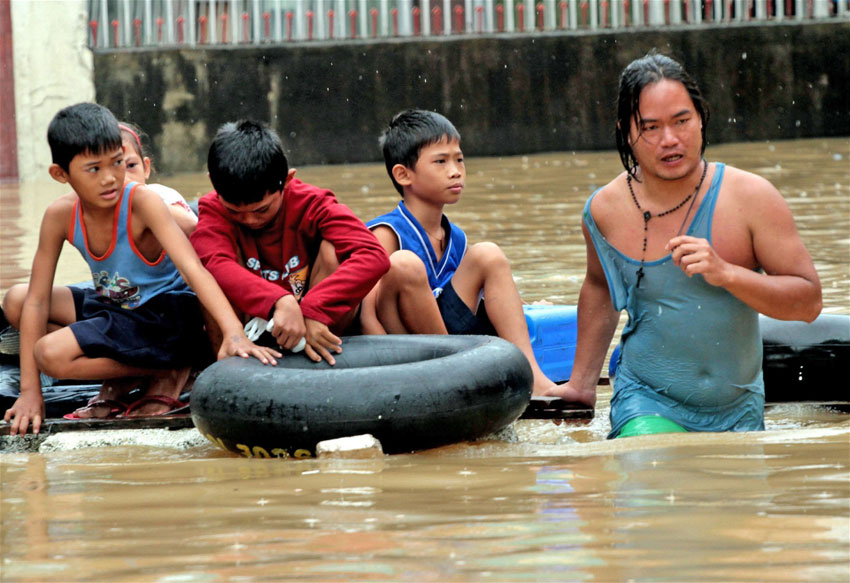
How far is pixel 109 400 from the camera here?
15.2ft

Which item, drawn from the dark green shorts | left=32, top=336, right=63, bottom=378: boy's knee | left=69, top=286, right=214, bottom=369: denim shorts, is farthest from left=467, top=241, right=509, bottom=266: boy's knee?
left=32, top=336, right=63, bottom=378: boy's knee

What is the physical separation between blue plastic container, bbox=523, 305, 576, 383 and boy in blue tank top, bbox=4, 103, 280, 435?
1.31 metres

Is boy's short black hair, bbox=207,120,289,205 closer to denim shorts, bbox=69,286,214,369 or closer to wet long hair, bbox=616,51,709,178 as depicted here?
denim shorts, bbox=69,286,214,369

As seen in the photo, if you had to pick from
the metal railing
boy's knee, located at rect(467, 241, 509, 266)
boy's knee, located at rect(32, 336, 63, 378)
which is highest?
the metal railing

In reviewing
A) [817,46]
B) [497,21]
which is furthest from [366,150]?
[817,46]

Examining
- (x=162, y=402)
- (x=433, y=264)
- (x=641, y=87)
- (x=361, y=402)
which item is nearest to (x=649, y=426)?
(x=361, y=402)

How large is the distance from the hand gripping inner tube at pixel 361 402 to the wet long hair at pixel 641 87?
823 millimetres

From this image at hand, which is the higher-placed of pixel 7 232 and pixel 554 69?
pixel 554 69

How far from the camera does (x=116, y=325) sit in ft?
14.8

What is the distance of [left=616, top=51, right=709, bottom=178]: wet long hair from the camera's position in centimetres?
400

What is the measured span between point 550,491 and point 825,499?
0.67 m

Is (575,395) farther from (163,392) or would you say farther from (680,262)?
(163,392)

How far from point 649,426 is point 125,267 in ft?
6.31

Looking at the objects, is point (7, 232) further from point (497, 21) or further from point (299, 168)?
point (497, 21)
